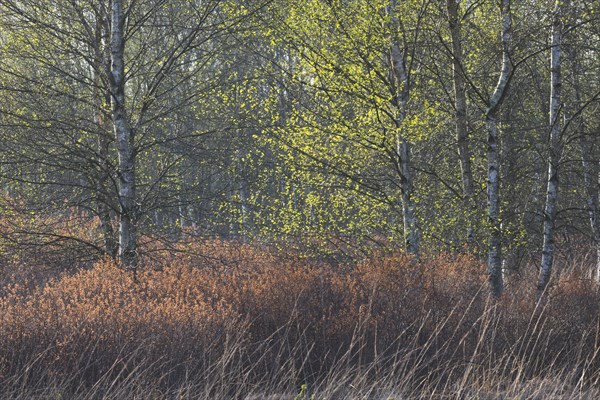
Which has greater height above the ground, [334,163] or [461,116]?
[461,116]

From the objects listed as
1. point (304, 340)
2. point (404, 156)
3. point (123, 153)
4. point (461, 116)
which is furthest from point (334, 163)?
point (304, 340)

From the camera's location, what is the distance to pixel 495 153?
8211 mm

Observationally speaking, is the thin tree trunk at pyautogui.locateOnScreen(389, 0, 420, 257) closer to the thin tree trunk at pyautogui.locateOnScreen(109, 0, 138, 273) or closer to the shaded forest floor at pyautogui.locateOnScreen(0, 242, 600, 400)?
the shaded forest floor at pyautogui.locateOnScreen(0, 242, 600, 400)

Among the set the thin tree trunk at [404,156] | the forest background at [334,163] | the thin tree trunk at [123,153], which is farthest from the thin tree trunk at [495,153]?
the thin tree trunk at [123,153]

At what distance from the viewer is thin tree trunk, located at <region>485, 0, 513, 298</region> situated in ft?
26.0

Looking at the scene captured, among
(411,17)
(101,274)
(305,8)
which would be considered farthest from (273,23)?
(101,274)

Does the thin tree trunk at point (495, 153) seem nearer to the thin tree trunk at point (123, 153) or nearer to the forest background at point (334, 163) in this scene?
the forest background at point (334, 163)

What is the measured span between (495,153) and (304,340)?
334cm

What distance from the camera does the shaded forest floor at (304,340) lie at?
19.7 feet

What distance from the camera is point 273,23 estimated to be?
943 centimetres

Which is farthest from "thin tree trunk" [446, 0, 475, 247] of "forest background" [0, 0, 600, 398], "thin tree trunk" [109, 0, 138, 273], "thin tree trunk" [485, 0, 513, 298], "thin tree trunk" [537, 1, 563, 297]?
"thin tree trunk" [109, 0, 138, 273]

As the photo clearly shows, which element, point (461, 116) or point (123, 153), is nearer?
point (123, 153)

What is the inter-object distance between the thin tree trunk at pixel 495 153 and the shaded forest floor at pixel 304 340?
0.29m

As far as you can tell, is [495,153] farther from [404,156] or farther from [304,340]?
[304,340]
